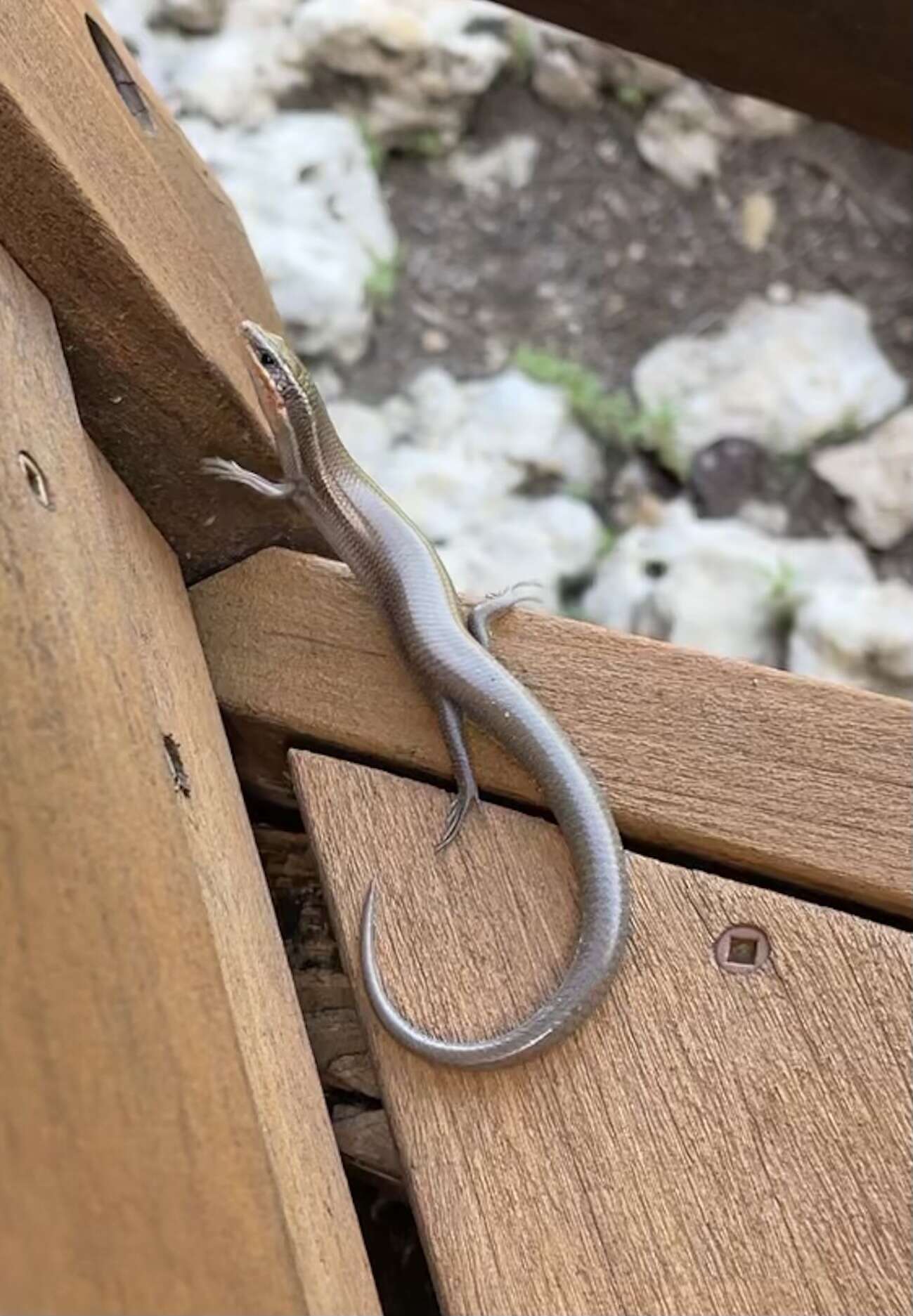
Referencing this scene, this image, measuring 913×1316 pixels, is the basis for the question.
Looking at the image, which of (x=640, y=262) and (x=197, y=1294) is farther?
(x=640, y=262)

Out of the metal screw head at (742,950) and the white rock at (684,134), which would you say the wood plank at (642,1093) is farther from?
the white rock at (684,134)

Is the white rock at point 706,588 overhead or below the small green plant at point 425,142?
below

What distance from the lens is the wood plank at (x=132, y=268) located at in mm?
798

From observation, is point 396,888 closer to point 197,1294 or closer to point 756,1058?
point 756,1058

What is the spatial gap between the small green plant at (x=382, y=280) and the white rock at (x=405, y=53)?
12.6 inches

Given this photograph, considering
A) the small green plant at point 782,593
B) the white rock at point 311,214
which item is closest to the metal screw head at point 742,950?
the small green plant at point 782,593

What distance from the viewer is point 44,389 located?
2.57ft

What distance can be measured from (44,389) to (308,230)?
1.98 meters

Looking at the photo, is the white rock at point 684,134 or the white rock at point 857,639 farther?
the white rock at point 684,134

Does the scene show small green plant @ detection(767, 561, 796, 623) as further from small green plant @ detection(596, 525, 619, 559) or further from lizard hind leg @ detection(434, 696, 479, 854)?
lizard hind leg @ detection(434, 696, 479, 854)

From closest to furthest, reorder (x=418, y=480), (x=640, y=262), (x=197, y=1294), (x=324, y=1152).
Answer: (x=197, y=1294)
(x=324, y=1152)
(x=418, y=480)
(x=640, y=262)

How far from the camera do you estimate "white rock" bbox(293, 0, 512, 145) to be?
2762mm

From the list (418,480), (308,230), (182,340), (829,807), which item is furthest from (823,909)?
(308,230)

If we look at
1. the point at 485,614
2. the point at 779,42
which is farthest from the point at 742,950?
the point at 779,42
